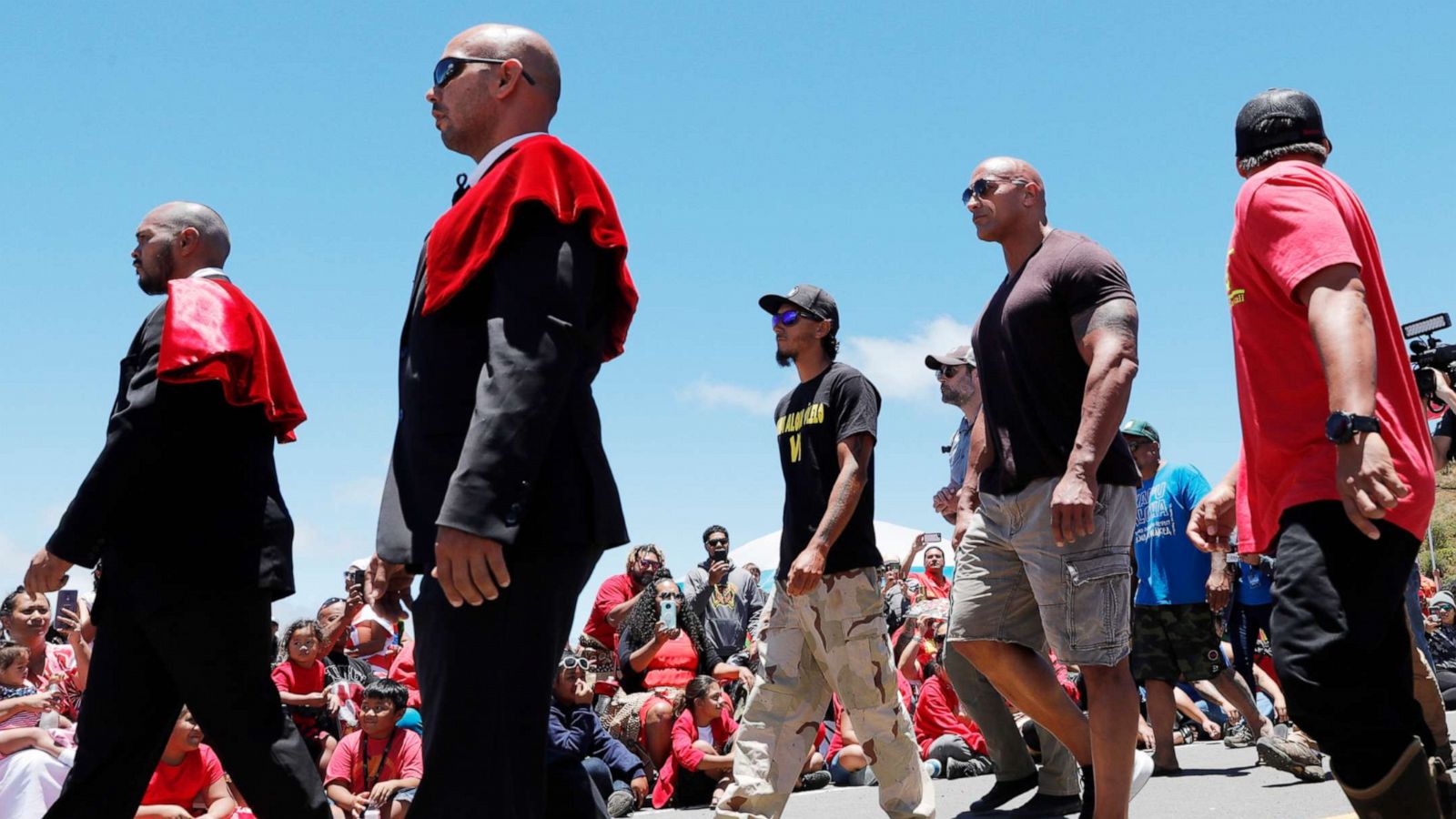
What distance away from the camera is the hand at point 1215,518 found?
11.7 ft

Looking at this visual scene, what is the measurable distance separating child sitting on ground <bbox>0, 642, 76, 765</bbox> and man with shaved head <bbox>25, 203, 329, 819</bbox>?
2597 millimetres

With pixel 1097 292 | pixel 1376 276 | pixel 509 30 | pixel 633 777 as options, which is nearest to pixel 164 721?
pixel 509 30

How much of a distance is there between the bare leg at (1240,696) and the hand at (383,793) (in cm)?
459

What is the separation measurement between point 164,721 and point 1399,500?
131 inches

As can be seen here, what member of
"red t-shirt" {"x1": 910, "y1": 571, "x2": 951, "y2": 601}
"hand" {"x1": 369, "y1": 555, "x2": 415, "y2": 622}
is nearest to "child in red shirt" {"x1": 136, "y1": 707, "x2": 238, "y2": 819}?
"hand" {"x1": 369, "y1": 555, "x2": 415, "y2": 622}

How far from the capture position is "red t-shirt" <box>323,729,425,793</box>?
7.51m

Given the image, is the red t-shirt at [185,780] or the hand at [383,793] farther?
the hand at [383,793]

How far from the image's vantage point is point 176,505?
4.08 metres

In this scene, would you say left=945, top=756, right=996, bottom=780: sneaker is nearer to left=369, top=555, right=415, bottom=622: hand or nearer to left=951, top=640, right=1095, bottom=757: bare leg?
left=951, top=640, right=1095, bottom=757: bare leg

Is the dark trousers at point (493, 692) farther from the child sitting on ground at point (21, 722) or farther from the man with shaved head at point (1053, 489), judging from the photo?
the child sitting on ground at point (21, 722)

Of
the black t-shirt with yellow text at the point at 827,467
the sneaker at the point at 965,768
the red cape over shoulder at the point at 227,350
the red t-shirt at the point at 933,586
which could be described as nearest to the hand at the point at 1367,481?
the black t-shirt with yellow text at the point at 827,467

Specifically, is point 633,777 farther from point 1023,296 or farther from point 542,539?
point 542,539

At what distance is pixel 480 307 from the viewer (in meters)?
2.86

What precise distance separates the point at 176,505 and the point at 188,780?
3492mm
